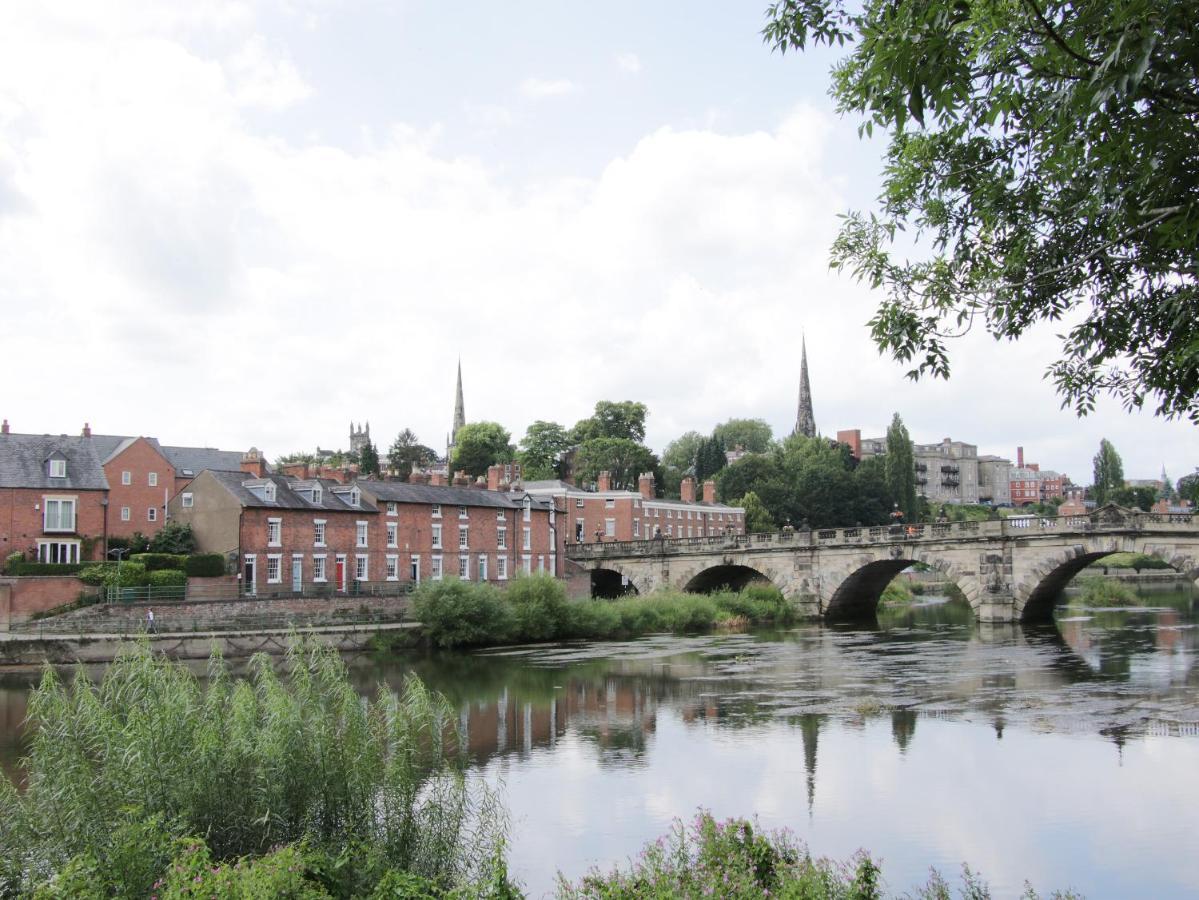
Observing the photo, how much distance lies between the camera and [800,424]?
174 metres

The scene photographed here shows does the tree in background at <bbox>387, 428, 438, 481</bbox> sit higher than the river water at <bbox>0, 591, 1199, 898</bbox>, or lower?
higher

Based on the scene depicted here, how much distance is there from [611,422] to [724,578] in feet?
153

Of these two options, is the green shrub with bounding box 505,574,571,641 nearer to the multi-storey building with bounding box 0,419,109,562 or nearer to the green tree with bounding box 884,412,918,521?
the multi-storey building with bounding box 0,419,109,562

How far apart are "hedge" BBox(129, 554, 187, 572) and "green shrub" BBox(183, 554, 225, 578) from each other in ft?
0.82

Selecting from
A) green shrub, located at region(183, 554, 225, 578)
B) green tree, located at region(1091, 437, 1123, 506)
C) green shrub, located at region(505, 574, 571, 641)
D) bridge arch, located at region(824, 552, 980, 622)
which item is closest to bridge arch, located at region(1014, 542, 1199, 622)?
bridge arch, located at region(824, 552, 980, 622)

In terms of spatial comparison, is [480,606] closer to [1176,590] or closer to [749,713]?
[749,713]

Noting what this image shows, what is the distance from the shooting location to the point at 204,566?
48.2 meters

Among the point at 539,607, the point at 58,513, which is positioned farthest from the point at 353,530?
the point at 58,513

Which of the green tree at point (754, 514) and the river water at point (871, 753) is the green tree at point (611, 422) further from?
the river water at point (871, 753)

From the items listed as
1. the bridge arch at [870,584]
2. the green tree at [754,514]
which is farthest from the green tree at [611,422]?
the bridge arch at [870,584]

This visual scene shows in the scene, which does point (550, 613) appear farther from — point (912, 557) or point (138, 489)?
point (138, 489)

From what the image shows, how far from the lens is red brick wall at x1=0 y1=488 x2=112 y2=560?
154ft

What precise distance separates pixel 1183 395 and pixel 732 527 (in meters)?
88.8

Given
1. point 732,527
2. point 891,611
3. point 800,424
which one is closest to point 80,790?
point 891,611
